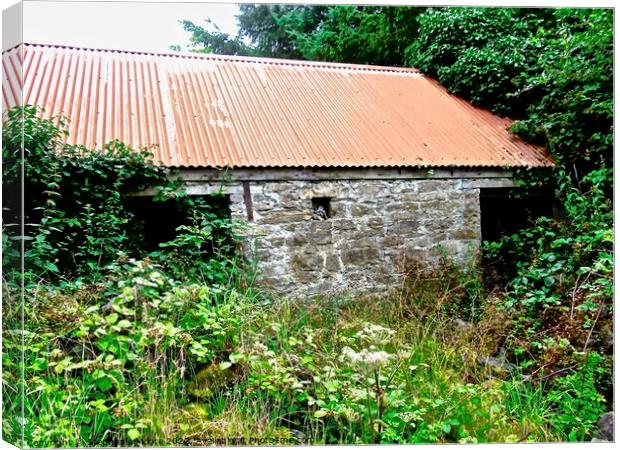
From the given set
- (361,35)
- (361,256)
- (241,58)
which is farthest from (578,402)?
(361,35)

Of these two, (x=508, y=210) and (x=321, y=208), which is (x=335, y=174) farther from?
(x=508, y=210)

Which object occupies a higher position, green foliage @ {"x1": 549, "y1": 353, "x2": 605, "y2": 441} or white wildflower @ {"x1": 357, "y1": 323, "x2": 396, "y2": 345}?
white wildflower @ {"x1": 357, "y1": 323, "x2": 396, "y2": 345}

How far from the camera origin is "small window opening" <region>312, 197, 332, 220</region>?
15.1ft

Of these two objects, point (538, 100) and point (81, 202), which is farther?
point (538, 100)

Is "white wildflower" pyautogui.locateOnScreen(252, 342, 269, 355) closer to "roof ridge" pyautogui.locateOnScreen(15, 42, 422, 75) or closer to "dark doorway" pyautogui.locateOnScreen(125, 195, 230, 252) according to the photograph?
"dark doorway" pyautogui.locateOnScreen(125, 195, 230, 252)

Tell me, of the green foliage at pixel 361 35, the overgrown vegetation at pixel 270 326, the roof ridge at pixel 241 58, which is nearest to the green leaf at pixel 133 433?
the overgrown vegetation at pixel 270 326

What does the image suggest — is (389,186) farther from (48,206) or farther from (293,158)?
(48,206)

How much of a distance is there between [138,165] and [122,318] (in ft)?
4.28

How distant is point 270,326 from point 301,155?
1745 mm

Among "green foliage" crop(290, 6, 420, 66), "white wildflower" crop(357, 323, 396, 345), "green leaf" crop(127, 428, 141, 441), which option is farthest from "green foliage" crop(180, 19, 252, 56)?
"green leaf" crop(127, 428, 141, 441)

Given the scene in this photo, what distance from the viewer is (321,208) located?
15.2 feet

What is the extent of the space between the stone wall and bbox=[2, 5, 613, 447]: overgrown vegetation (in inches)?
9.6

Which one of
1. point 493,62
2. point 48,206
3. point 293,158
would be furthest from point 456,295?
point 493,62

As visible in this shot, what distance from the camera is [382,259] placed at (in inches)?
176
